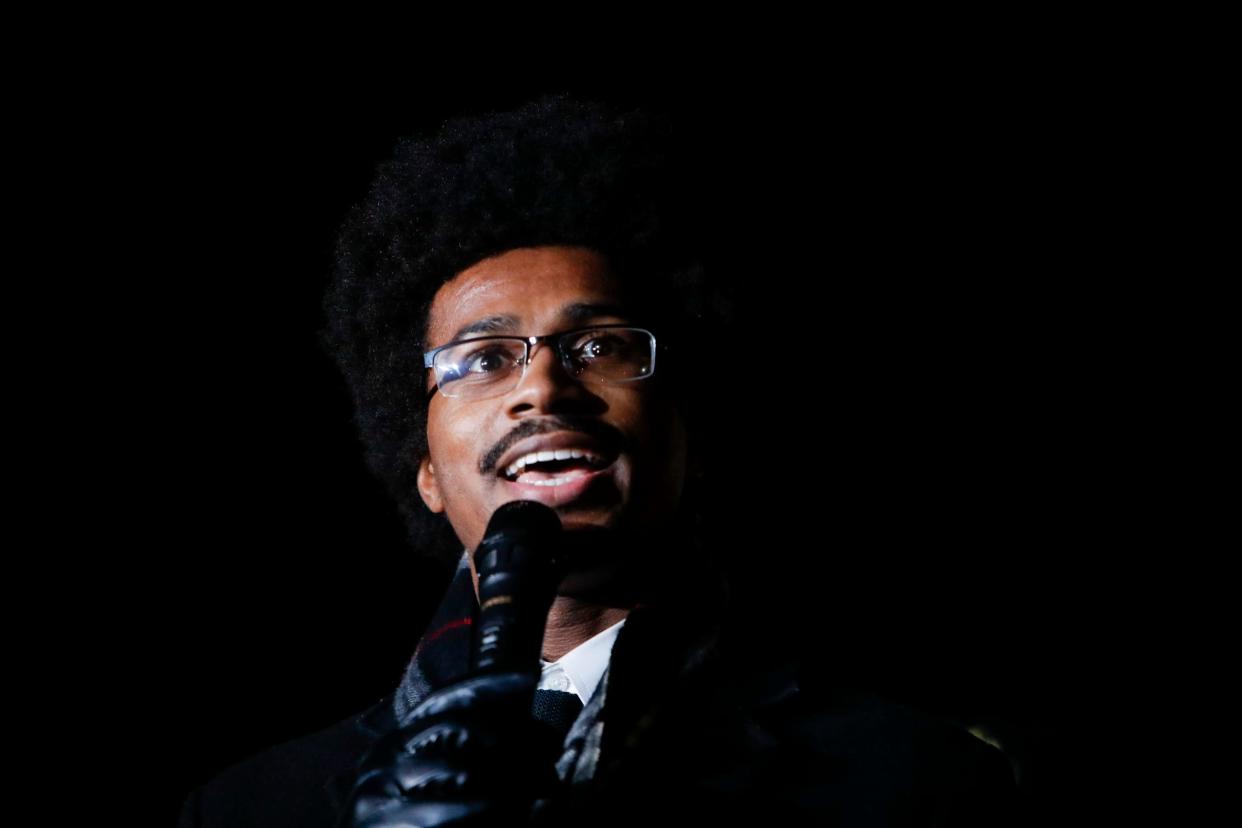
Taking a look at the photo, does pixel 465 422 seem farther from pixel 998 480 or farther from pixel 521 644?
pixel 998 480

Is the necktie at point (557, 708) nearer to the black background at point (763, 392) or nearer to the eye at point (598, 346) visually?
the eye at point (598, 346)

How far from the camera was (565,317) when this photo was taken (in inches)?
82.0

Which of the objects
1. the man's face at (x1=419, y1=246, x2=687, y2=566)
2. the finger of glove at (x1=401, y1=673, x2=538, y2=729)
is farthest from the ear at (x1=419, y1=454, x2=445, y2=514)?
the finger of glove at (x1=401, y1=673, x2=538, y2=729)

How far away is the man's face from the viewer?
6.23 feet

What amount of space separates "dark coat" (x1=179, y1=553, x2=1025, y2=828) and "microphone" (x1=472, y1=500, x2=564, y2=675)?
0.38 m

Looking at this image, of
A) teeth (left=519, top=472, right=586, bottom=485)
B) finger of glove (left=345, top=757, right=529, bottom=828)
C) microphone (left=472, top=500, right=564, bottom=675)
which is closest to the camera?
finger of glove (left=345, top=757, right=529, bottom=828)

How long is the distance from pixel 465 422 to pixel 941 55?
1.74m

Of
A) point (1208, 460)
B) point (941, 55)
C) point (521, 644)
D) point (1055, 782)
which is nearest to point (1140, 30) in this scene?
point (941, 55)

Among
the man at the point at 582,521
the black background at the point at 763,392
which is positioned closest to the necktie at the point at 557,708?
the man at the point at 582,521

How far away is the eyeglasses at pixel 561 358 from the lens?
2035 millimetres

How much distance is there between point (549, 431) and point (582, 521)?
0.17m

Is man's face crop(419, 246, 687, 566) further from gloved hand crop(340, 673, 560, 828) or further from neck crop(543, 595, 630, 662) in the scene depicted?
gloved hand crop(340, 673, 560, 828)

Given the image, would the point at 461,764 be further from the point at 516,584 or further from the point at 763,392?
the point at 763,392

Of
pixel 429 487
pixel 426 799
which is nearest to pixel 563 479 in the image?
pixel 429 487
